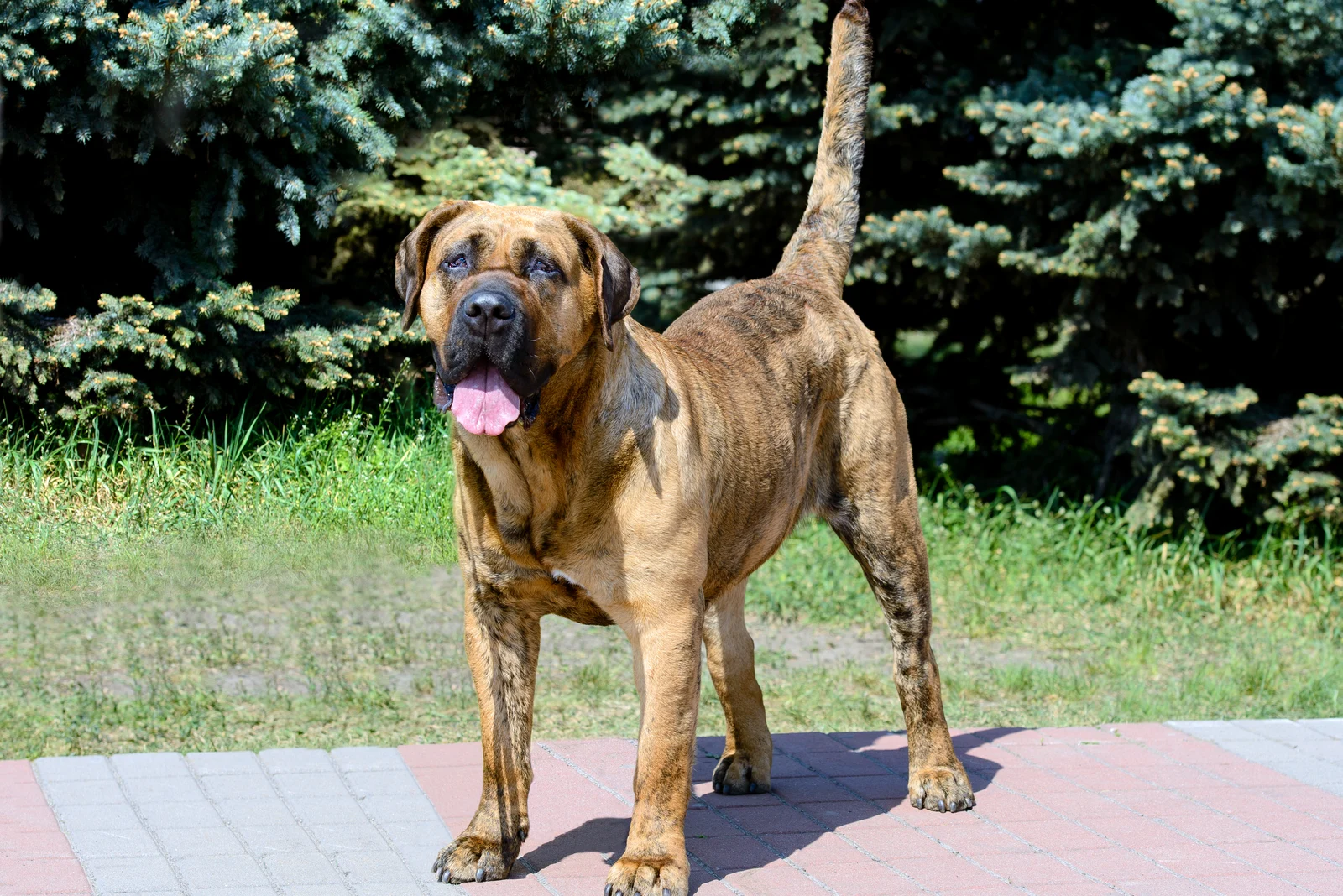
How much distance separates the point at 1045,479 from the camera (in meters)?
9.20

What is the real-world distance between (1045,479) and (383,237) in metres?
4.47

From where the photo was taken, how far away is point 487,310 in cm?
343

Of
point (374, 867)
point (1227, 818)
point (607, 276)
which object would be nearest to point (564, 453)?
point (607, 276)

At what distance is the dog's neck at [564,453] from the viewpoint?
12.3 ft

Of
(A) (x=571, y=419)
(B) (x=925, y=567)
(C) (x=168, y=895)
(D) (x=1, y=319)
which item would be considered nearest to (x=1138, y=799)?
(B) (x=925, y=567)

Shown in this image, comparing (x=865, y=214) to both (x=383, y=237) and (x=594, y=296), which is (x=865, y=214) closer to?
(x=383, y=237)

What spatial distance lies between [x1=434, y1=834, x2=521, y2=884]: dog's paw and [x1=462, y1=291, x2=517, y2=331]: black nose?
1495mm

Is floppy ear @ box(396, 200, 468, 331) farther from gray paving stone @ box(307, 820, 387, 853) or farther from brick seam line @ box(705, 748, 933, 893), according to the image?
brick seam line @ box(705, 748, 933, 893)

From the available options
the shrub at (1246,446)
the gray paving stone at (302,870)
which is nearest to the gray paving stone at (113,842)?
the gray paving stone at (302,870)

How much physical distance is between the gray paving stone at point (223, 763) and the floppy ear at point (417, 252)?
1863 mm

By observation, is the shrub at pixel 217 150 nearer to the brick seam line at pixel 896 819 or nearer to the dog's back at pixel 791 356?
the dog's back at pixel 791 356

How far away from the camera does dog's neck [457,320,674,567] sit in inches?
148

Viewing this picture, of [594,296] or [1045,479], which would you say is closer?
[594,296]

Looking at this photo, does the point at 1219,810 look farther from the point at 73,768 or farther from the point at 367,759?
the point at 73,768
